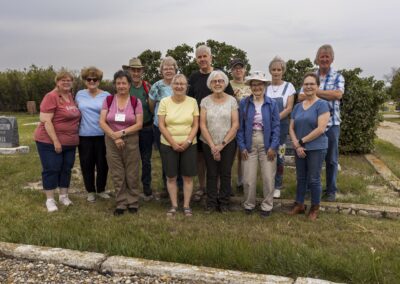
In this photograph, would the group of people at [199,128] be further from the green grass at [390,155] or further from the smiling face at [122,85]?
the green grass at [390,155]

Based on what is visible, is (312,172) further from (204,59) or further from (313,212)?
(204,59)

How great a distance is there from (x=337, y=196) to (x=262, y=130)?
191 cm

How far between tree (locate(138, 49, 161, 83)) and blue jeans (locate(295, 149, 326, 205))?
9.70 metres

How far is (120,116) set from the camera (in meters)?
4.74

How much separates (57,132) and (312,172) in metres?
3.29

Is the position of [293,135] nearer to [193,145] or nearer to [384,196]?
[193,145]

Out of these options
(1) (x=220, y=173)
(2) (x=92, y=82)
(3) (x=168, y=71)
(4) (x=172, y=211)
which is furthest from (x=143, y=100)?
(4) (x=172, y=211)

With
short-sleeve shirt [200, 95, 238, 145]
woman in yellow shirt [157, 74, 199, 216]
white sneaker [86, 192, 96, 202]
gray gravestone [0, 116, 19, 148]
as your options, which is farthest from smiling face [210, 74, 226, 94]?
gray gravestone [0, 116, 19, 148]

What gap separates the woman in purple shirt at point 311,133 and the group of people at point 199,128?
12 millimetres

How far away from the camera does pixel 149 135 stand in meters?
5.48

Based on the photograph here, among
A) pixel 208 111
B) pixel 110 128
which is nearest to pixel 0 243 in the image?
pixel 110 128

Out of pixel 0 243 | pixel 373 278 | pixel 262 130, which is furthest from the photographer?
pixel 262 130

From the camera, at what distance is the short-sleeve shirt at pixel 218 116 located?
15.2 feet

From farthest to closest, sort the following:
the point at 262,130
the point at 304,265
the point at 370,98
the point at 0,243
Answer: the point at 370,98 → the point at 262,130 → the point at 0,243 → the point at 304,265
